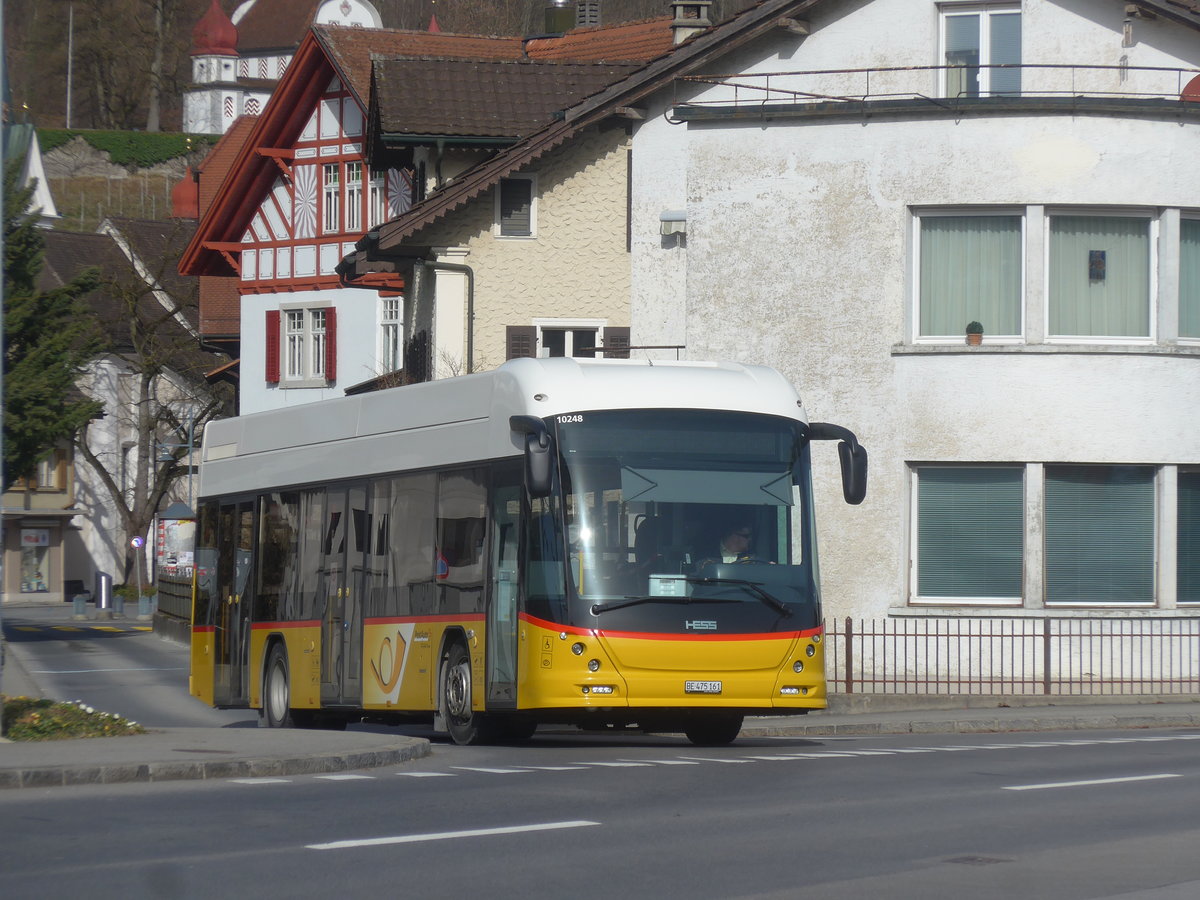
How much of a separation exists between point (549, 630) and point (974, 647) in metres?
10.3

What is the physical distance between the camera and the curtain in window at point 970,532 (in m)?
24.8

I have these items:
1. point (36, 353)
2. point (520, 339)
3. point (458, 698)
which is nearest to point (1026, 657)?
point (458, 698)

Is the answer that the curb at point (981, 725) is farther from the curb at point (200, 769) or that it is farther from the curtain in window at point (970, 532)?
the curb at point (200, 769)

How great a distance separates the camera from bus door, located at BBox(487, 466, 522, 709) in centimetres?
1599

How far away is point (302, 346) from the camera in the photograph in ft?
169

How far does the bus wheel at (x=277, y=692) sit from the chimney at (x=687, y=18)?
17648 mm

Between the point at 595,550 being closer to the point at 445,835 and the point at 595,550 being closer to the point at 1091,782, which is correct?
the point at 1091,782

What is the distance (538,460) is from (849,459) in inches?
111

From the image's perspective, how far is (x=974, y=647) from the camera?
80.5ft

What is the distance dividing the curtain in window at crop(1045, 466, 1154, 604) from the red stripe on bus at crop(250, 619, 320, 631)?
937cm

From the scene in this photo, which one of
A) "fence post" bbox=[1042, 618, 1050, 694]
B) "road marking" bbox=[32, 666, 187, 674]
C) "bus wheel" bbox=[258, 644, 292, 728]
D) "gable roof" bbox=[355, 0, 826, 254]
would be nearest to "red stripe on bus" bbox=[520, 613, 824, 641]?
"bus wheel" bbox=[258, 644, 292, 728]

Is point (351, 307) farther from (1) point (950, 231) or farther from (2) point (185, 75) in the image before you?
(2) point (185, 75)

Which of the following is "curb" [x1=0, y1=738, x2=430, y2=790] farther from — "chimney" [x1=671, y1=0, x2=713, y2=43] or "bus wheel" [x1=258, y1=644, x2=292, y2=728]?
"chimney" [x1=671, y1=0, x2=713, y2=43]

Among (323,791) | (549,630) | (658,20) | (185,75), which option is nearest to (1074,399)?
(549,630)
